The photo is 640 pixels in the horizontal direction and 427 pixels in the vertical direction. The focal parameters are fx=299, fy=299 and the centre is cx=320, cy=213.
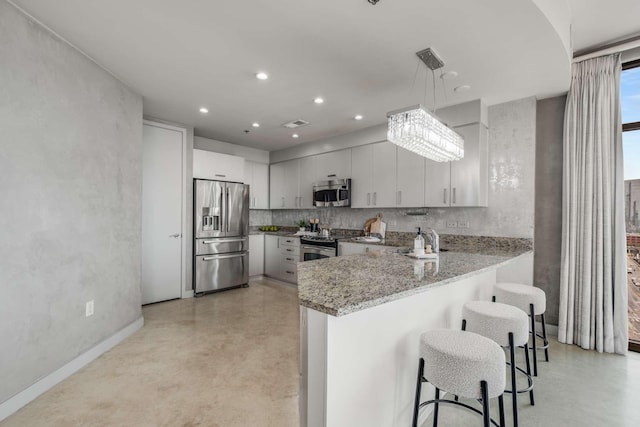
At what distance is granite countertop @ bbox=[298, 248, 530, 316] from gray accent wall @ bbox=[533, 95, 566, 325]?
51.0 inches

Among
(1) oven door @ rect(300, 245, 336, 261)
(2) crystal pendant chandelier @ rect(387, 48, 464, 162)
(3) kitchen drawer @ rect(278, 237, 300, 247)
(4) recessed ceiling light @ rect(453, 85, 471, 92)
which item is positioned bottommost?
(1) oven door @ rect(300, 245, 336, 261)

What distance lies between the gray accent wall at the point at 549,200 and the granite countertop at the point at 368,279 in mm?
1295

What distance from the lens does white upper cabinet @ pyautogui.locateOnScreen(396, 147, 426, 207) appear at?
3877 millimetres

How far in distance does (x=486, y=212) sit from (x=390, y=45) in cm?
229

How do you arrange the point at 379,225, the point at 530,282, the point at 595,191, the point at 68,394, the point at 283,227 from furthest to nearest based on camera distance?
the point at 283,227, the point at 379,225, the point at 530,282, the point at 595,191, the point at 68,394

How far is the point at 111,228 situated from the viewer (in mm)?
2865

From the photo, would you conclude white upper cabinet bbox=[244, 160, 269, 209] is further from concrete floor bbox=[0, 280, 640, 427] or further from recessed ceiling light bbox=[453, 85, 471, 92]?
recessed ceiling light bbox=[453, 85, 471, 92]

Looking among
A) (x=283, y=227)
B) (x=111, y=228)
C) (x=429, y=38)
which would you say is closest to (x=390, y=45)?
(x=429, y=38)

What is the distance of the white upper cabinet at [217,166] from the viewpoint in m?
4.59

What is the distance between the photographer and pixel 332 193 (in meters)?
4.88

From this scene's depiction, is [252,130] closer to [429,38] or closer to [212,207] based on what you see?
[212,207]

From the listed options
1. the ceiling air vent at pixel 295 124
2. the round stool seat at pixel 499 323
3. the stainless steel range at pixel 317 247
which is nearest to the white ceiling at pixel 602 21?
the round stool seat at pixel 499 323

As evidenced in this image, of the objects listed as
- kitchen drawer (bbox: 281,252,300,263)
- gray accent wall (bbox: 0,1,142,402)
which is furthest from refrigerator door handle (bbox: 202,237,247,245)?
gray accent wall (bbox: 0,1,142,402)

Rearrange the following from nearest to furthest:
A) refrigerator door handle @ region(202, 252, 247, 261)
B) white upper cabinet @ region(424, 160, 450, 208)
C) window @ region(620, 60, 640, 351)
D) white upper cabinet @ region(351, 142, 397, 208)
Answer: window @ region(620, 60, 640, 351) < white upper cabinet @ region(424, 160, 450, 208) < white upper cabinet @ region(351, 142, 397, 208) < refrigerator door handle @ region(202, 252, 247, 261)
